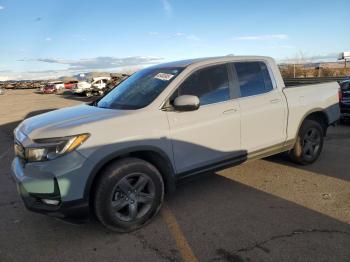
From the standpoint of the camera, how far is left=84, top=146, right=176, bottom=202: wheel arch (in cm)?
377

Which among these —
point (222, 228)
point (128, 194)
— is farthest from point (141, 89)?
point (222, 228)

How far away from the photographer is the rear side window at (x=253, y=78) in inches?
200

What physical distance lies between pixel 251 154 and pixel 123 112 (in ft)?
6.48

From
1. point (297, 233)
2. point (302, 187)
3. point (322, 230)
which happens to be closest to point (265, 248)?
point (297, 233)

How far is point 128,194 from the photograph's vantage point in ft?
13.2

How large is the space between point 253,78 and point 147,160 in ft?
6.78

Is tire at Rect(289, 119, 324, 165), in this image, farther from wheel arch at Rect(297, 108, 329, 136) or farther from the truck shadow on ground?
the truck shadow on ground

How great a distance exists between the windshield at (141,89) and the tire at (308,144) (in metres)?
2.54

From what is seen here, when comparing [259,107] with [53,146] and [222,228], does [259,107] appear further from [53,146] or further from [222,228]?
[53,146]

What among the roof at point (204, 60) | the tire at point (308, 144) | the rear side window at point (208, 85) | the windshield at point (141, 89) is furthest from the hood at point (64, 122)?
the tire at point (308, 144)

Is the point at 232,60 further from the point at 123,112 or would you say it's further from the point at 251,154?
the point at 123,112

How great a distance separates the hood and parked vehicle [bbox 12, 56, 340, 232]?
1 cm

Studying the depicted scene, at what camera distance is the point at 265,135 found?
17.1 ft

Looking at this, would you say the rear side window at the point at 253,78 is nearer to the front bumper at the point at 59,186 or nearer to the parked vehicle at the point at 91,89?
the front bumper at the point at 59,186
